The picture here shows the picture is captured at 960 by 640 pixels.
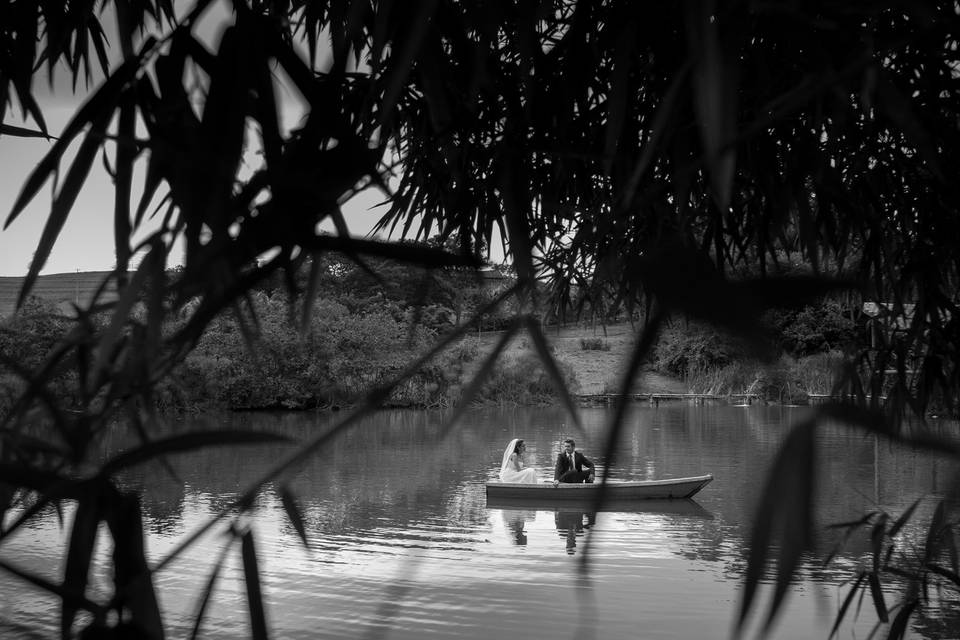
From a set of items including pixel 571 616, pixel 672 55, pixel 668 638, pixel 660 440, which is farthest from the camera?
pixel 660 440

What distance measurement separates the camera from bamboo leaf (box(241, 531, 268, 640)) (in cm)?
66

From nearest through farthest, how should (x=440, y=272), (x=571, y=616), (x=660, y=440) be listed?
(x=440, y=272), (x=571, y=616), (x=660, y=440)

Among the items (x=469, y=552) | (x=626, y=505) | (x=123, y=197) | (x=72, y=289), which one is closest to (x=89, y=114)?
(x=123, y=197)

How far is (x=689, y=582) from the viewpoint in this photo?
680 centimetres

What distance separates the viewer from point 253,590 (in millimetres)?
664

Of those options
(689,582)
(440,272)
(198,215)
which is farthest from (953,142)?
(689,582)

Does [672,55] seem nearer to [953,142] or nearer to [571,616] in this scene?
[953,142]

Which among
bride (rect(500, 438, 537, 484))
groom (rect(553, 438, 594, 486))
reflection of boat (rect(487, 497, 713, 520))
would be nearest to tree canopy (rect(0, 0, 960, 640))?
reflection of boat (rect(487, 497, 713, 520))

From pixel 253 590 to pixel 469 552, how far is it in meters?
7.52

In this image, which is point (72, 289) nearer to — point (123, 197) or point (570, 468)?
point (123, 197)

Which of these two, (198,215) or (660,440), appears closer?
(198,215)

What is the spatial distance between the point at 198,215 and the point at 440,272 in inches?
20.9

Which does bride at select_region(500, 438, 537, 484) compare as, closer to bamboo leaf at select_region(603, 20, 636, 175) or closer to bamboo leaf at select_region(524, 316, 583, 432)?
bamboo leaf at select_region(603, 20, 636, 175)

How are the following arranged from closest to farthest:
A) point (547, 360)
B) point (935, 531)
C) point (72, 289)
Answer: point (547, 360) → point (935, 531) → point (72, 289)
